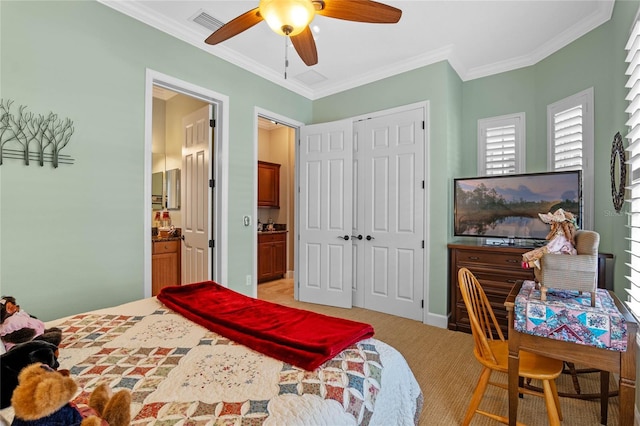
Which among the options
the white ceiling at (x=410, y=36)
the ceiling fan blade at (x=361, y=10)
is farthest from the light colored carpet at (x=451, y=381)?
the white ceiling at (x=410, y=36)

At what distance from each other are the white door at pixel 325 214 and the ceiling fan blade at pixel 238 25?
7.22ft

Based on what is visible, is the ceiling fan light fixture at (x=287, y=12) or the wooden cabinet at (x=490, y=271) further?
the wooden cabinet at (x=490, y=271)

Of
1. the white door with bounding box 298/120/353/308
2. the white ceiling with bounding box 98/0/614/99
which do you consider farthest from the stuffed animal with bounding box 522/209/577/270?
the white door with bounding box 298/120/353/308

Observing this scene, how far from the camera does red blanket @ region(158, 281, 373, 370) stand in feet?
4.31

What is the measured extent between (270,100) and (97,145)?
2.07 metres

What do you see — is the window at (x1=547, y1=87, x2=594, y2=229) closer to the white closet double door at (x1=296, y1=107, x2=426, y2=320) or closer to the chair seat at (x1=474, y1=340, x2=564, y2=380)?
the white closet double door at (x1=296, y1=107, x2=426, y2=320)

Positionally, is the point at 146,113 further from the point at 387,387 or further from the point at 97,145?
the point at 387,387

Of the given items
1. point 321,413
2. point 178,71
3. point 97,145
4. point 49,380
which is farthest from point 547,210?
point 97,145

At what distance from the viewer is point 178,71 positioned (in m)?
2.97

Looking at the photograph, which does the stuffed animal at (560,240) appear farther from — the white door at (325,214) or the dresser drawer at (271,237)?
the dresser drawer at (271,237)

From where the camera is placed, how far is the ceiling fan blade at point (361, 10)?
170cm

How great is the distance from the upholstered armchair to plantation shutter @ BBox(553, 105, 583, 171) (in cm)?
191

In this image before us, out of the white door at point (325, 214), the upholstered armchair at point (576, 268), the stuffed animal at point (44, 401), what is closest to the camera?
the stuffed animal at point (44, 401)

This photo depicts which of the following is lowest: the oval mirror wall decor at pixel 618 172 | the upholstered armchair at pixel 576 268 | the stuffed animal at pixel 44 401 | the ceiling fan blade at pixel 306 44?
the stuffed animal at pixel 44 401
